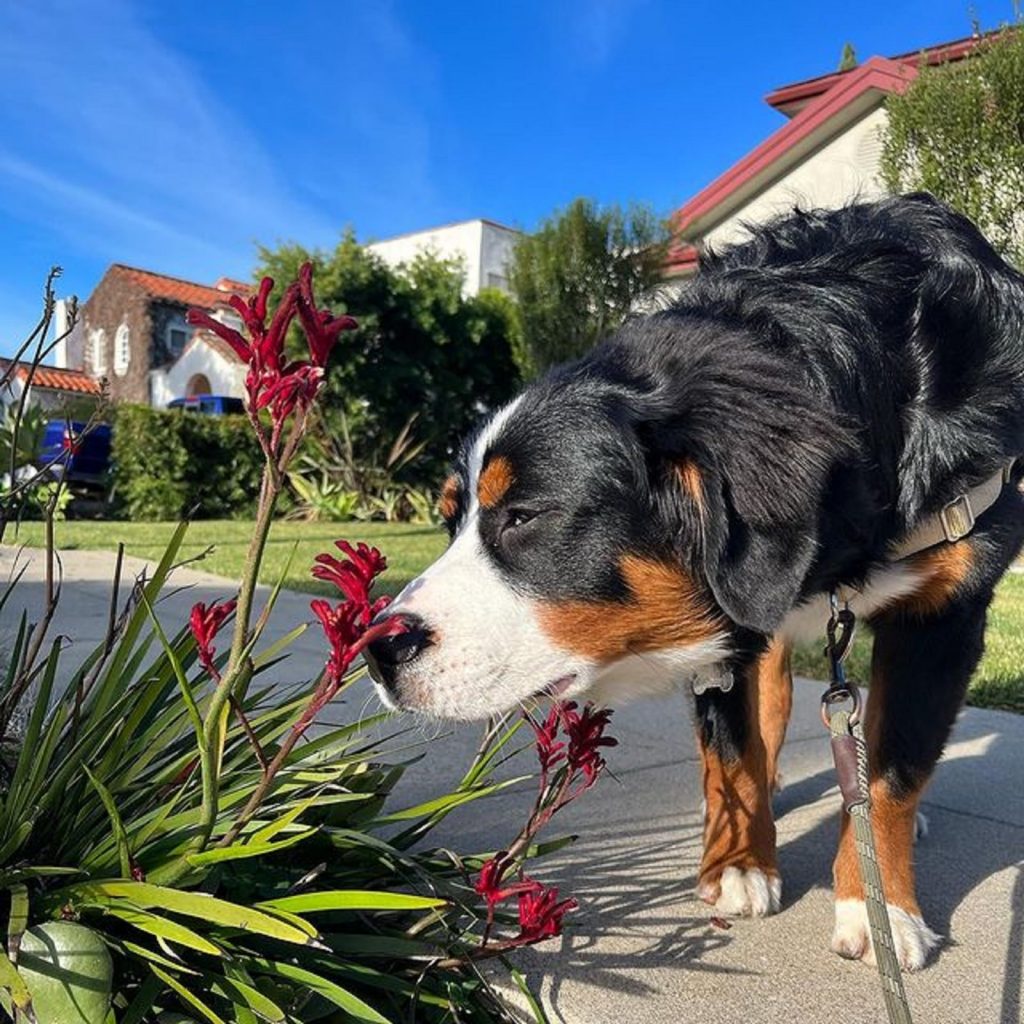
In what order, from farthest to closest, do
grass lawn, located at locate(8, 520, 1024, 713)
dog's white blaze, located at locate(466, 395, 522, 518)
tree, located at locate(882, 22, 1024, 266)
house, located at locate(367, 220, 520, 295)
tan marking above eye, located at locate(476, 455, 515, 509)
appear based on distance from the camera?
house, located at locate(367, 220, 520, 295) → tree, located at locate(882, 22, 1024, 266) → grass lawn, located at locate(8, 520, 1024, 713) → dog's white blaze, located at locate(466, 395, 522, 518) → tan marking above eye, located at locate(476, 455, 515, 509)

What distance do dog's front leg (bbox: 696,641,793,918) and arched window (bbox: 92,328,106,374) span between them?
37.5 m

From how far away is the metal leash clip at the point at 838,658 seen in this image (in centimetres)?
173

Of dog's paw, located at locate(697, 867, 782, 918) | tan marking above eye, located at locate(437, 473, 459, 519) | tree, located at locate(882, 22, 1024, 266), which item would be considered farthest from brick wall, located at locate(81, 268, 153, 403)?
dog's paw, located at locate(697, 867, 782, 918)

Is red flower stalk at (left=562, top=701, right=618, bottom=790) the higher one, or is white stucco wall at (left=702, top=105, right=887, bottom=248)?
white stucco wall at (left=702, top=105, right=887, bottom=248)

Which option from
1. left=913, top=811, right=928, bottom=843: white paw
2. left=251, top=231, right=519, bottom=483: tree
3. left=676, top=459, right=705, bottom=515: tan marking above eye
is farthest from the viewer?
left=251, top=231, right=519, bottom=483: tree

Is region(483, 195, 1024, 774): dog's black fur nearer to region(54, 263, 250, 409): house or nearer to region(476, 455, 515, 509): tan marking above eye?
region(476, 455, 515, 509): tan marking above eye

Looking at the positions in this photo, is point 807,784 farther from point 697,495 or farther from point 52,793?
point 52,793

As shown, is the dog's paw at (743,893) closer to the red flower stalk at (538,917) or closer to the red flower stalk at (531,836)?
the red flower stalk at (531,836)

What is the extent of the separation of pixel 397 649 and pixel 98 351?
127 ft

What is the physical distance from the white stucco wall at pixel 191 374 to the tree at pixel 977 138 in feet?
71.9

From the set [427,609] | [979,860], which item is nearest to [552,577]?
[427,609]

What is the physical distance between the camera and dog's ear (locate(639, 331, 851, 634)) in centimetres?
171

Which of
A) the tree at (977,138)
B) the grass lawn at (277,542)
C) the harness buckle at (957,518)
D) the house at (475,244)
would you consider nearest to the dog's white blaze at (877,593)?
the harness buckle at (957,518)

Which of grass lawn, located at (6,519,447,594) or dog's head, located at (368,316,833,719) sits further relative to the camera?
grass lawn, located at (6,519,447,594)
